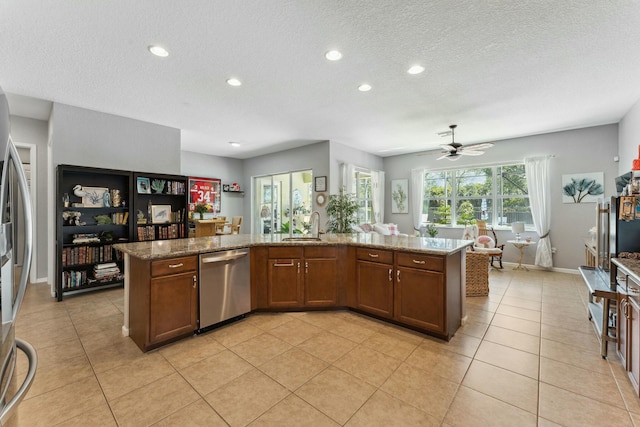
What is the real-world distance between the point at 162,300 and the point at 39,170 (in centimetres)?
420

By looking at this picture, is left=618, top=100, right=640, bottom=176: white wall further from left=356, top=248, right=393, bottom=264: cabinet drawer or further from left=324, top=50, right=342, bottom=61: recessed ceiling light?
left=324, top=50, right=342, bottom=61: recessed ceiling light

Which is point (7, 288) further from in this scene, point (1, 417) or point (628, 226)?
point (628, 226)

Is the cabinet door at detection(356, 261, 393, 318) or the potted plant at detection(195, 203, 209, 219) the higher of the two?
the potted plant at detection(195, 203, 209, 219)

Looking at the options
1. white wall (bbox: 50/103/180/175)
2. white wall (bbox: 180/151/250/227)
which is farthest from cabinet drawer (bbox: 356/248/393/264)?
white wall (bbox: 180/151/250/227)

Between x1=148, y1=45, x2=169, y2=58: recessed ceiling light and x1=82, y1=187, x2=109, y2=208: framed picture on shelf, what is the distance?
103 inches

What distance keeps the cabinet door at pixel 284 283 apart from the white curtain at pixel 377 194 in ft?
15.2

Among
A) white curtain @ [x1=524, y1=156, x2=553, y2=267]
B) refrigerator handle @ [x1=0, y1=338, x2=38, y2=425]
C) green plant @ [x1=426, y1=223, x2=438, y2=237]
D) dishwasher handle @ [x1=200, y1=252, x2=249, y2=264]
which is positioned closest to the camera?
refrigerator handle @ [x1=0, y1=338, x2=38, y2=425]

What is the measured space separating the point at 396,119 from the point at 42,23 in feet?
14.2

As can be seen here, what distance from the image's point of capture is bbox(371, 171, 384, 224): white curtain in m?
7.54

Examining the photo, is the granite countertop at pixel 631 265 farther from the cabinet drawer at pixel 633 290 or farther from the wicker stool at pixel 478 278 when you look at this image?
the wicker stool at pixel 478 278

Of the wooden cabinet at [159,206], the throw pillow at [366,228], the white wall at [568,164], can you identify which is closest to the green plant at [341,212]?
the throw pillow at [366,228]

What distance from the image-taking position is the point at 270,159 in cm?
746

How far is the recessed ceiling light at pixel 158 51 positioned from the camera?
2.61 m

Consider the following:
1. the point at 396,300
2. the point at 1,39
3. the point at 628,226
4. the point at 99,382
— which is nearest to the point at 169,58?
the point at 1,39
